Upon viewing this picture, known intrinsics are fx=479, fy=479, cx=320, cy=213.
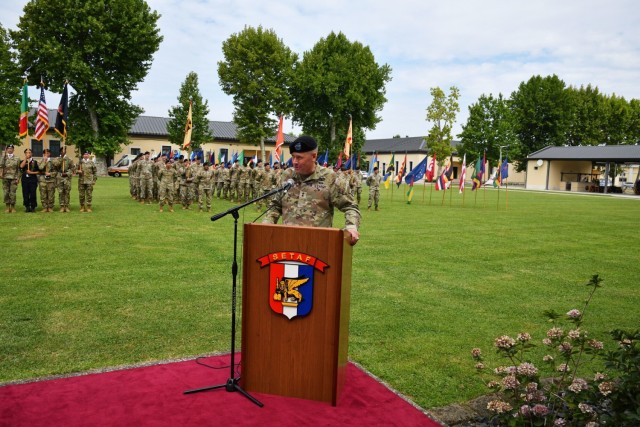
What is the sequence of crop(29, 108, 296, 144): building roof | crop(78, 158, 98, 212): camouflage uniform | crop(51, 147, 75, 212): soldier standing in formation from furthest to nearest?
crop(29, 108, 296, 144): building roof → crop(78, 158, 98, 212): camouflage uniform → crop(51, 147, 75, 212): soldier standing in formation

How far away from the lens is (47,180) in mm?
15781

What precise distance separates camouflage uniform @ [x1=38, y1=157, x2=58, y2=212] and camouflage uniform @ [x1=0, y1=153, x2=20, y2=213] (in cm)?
71

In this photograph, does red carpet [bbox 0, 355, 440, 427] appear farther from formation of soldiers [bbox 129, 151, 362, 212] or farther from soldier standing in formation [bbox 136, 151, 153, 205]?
soldier standing in formation [bbox 136, 151, 153, 205]

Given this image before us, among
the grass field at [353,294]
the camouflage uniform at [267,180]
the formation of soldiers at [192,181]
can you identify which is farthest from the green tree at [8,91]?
the grass field at [353,294]

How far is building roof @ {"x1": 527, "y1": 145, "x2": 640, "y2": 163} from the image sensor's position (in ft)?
164

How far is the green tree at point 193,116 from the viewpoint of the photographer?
54.6 metres

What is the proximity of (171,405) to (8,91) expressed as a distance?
4593 cm

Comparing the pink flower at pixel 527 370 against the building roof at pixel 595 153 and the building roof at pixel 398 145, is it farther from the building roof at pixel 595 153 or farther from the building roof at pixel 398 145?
the building roof at pixel 398 145

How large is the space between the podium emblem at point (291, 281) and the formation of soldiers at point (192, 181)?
12.7 m

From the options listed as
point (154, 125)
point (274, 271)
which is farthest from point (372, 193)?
point (154, 125)

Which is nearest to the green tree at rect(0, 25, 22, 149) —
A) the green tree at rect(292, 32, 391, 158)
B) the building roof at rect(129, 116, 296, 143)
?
the building roof at rect(129, 116, 296, 143)

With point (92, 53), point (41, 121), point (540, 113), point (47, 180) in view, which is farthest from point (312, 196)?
point (540, 113)

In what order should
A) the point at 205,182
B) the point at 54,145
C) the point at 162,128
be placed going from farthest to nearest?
the point at 162,128, the point at 54,145, the point at 205,182

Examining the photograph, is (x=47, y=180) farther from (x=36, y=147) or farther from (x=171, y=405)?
(x=36, y=147)
